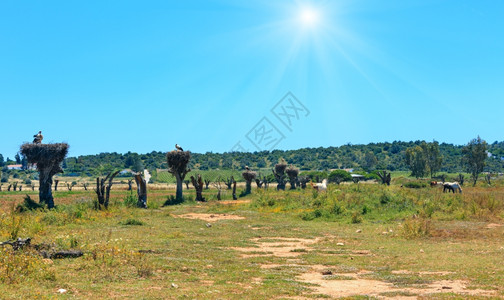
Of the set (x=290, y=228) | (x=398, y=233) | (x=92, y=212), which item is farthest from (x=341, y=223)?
(x=92, y=212)

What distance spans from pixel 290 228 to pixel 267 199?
39.7 ft

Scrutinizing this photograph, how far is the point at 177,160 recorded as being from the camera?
1558 inches

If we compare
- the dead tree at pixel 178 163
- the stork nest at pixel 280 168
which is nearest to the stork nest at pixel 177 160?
the dead tree at pixel 178 163

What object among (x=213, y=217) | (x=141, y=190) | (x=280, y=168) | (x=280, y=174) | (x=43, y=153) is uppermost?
(x=43, y=153)

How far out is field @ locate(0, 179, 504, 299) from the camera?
31.5 ft

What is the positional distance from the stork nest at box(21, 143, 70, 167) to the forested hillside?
83258 mm

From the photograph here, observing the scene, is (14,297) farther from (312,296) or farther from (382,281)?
(382,281)

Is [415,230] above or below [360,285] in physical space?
above

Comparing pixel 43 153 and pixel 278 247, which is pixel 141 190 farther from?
pixel 278 247

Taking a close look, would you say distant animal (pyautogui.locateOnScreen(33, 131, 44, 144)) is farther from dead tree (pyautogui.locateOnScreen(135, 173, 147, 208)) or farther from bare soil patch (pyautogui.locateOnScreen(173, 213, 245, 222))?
bare soil patch (pyautogui.locateOnScreen(173, 213, 245, 222))

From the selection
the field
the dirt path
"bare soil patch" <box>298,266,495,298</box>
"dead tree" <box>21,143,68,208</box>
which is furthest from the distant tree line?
"bare soil patch" <box>298,266,495,298</box>

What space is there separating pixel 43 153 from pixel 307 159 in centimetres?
10737

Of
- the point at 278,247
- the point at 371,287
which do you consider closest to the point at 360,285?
the point at 371,287

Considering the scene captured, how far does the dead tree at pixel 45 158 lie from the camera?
2839 centimetres
